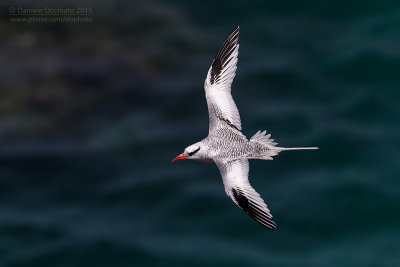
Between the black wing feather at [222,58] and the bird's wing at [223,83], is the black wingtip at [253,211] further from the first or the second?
the black wing feather at [222,58]

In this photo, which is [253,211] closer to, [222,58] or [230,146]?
[230,146]

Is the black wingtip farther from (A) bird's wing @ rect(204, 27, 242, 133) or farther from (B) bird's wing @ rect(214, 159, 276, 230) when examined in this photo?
(A) bird's wing @ rect(204, 27, 242, 133)

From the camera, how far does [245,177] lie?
61.8 feet

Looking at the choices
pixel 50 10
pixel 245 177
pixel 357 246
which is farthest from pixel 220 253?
pixel 50 10

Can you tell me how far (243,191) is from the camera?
18.8 metres

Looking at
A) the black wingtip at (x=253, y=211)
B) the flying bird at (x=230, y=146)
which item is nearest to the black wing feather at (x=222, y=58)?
the flying bird at (x=230, y=146)

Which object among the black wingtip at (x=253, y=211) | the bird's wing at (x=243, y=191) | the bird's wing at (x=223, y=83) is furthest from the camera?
the bird's wing at (x=223, y=83)

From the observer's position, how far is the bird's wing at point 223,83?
67.4 ft

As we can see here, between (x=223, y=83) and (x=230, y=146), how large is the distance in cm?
254

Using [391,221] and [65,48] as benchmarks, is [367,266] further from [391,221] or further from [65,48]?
[65,48]

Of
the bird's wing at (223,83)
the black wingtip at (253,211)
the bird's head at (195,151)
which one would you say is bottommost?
the black wingtip at (253,211)

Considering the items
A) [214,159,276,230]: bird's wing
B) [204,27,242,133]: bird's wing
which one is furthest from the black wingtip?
[204,27,242,133]: bird's wing

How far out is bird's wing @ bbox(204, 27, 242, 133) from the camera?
20.5 m

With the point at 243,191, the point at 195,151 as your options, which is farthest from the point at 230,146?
the point at 243,191
